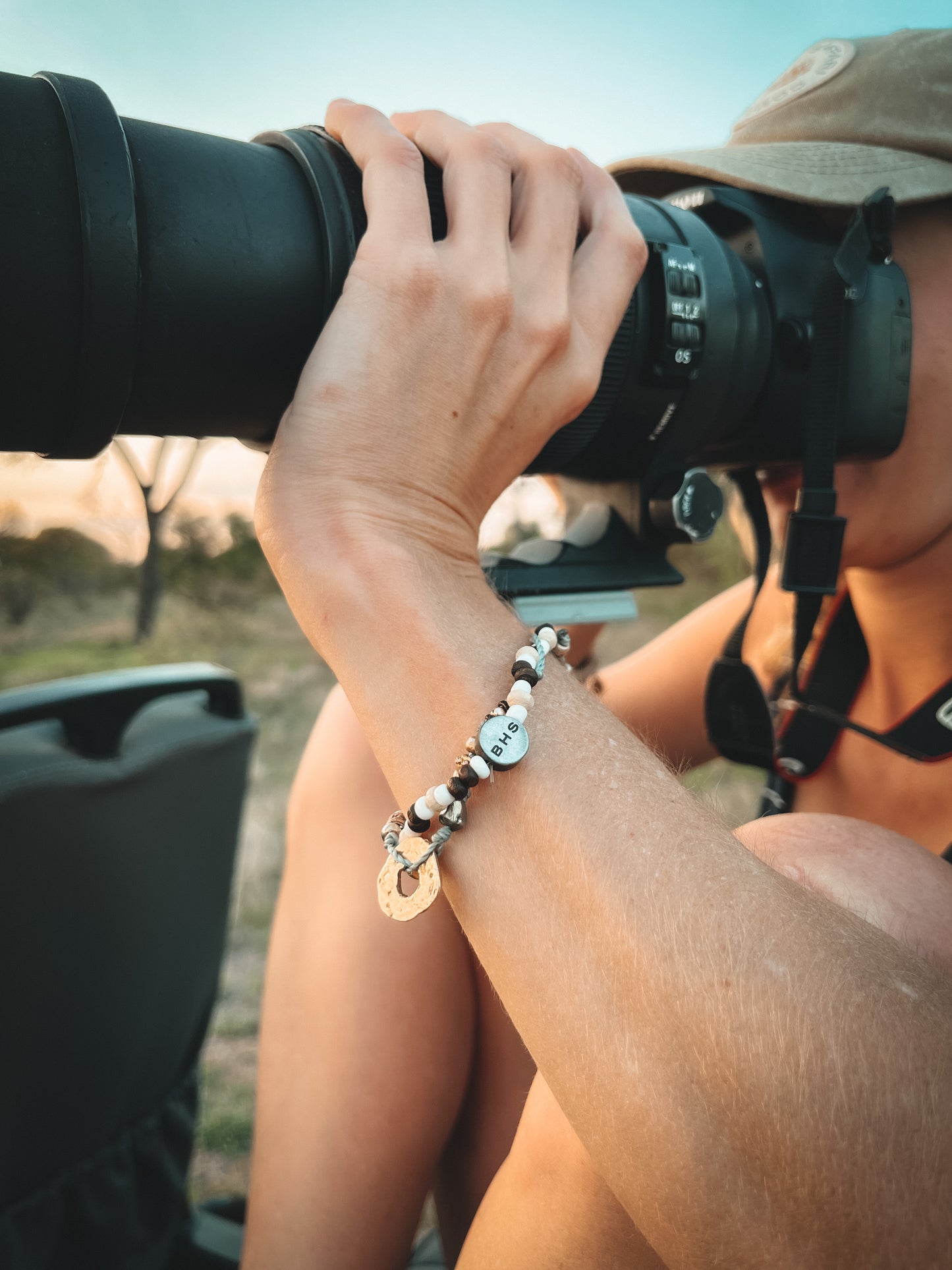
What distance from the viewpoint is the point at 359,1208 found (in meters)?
0.73

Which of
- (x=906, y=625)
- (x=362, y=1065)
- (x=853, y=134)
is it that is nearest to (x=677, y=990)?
(x=362, y=1065)

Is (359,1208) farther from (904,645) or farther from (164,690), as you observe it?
(904,645)

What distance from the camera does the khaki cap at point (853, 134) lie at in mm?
792

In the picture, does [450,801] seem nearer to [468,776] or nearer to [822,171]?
[468,776]

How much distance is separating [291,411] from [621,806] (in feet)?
1.07

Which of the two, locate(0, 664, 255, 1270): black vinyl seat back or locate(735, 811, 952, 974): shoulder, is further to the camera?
locate(0, 664, 255, 1270): black vinyl seat back

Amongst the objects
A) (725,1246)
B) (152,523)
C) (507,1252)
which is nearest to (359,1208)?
(507,1252)

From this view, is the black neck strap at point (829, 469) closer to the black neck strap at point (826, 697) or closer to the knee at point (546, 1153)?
the black neck strap at point (826, 697)

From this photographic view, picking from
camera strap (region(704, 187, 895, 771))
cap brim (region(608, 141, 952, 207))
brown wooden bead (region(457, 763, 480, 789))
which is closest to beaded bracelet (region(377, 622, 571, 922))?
brown wooden bead (region(457, 763, 480, 789))

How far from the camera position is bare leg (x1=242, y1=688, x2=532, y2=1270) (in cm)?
73

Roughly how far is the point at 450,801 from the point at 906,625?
641 mm

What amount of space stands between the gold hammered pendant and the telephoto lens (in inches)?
11.8

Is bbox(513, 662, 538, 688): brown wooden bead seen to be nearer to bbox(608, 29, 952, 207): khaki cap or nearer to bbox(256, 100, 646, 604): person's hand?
bbox(256, 100, 646, 604): person's hand

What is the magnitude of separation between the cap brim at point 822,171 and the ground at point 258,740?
53cm
